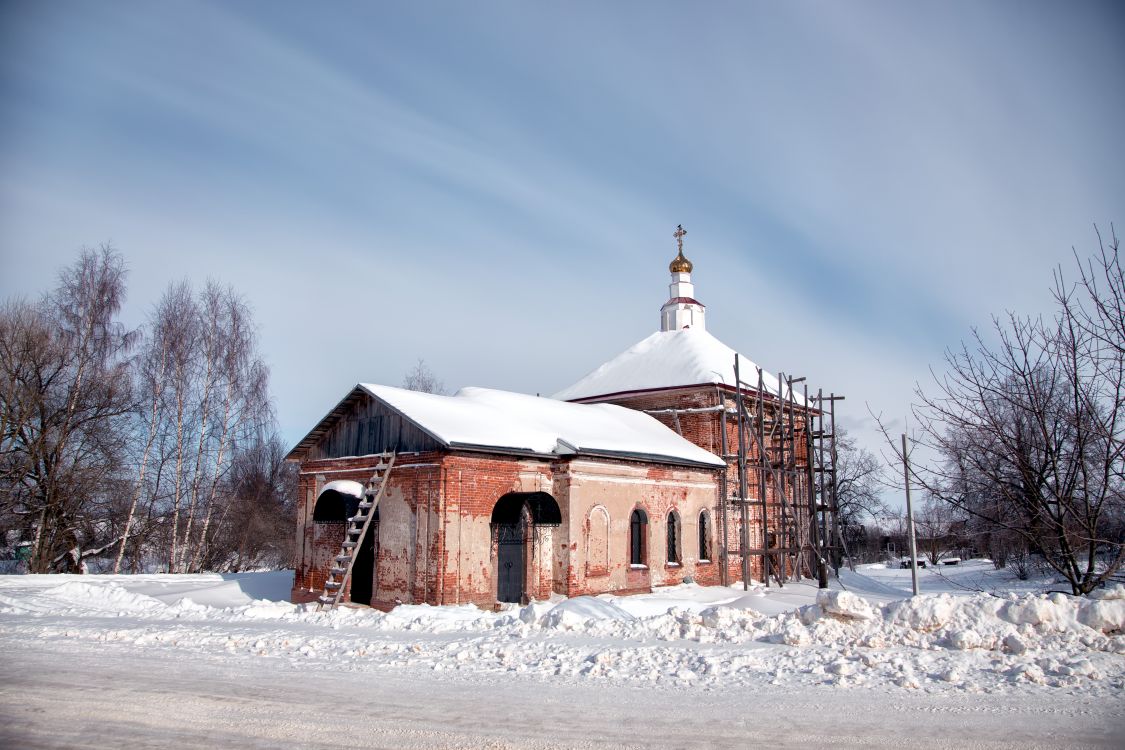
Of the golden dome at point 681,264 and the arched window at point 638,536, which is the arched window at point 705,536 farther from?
the golden dome at point 681,264

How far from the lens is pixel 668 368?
83.3 ft

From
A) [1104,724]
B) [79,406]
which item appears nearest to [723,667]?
[1104,724]

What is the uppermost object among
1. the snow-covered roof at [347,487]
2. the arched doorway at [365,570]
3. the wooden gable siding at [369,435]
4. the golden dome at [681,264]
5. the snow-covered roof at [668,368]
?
the golden dome at [681,264]

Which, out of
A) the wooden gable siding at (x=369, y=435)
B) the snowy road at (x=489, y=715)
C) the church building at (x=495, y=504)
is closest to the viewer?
the snowy road at (x=489, y=715)

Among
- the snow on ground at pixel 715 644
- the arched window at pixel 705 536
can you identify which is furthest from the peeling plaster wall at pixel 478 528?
the snow on ground at pixel 715 644

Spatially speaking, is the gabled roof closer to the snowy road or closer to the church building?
the church building

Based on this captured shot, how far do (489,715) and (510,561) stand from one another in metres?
10.2

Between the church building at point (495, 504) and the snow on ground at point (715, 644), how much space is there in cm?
250

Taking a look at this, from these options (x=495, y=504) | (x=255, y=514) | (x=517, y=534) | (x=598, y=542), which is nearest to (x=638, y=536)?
(x=598, y=542)

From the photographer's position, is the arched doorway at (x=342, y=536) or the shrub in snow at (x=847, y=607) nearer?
the shrub in snow at (x=847, y=607)

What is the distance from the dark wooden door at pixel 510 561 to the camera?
16.2 meters

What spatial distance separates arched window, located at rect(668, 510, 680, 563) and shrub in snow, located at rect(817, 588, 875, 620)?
1019 centimetres

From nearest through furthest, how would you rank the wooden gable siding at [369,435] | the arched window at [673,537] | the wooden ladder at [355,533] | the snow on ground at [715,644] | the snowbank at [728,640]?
the snow on ground at [715,644] < the snowbank at [728,640] < the wooden ladder at [355,533] < the wooden gable siding at [369,435] < the arched window at [673,537]

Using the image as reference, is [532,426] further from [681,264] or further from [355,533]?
[681,264]
